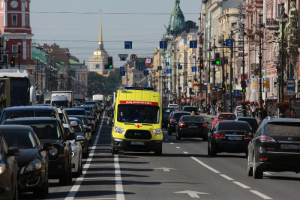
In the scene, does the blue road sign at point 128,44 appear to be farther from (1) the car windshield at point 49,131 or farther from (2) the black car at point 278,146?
(1) the car windshield at point 49,131

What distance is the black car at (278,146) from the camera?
652 inches

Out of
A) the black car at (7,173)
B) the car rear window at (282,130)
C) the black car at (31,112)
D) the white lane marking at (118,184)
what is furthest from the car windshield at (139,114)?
the black car at (7,173)

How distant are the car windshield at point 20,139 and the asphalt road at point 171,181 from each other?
0.99 metres

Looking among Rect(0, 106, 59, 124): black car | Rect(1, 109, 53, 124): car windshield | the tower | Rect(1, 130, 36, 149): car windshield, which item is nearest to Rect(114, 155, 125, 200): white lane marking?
Rect(1, 130, 36, 149): car windshield

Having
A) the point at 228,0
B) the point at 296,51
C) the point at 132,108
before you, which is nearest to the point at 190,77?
the point at 228,0

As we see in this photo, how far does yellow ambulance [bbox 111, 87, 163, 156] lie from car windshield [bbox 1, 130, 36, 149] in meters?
12.6

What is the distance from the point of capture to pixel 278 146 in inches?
656

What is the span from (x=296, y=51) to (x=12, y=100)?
28.8 meters

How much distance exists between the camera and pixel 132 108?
26719 mm

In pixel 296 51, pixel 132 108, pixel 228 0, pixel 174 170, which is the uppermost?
pixel 228 0

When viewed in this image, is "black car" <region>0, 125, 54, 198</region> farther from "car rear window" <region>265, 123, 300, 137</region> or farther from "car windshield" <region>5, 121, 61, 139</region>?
"car rear window" <region>265, 123, 300, 137</region>

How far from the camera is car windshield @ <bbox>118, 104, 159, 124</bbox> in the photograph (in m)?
26.6

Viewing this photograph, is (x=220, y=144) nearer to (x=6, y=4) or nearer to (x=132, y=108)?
(x=132, y=108)

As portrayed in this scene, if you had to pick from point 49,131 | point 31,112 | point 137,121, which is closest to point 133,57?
point 137,121
